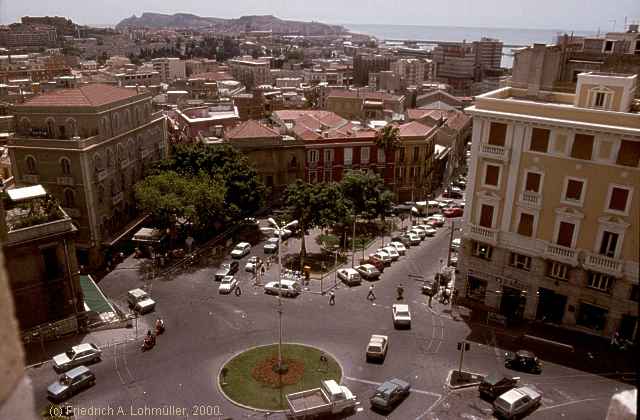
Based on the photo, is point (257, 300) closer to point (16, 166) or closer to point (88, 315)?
point (88, 315)

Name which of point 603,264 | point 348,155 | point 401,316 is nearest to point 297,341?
point 401,316

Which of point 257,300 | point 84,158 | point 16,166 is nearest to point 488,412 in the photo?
point 257,300

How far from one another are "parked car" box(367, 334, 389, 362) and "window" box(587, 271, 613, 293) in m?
14.6

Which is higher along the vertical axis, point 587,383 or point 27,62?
point 27,62

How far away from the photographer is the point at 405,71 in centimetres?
Answer: 19300

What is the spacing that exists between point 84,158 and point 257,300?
2067 centimetres

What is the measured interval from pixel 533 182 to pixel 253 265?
81.7 feet

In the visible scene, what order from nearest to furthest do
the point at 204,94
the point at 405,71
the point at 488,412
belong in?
the point at 488,412, the point at 204,94, the point at 405,71

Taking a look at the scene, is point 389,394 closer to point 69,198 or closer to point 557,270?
point 557,270

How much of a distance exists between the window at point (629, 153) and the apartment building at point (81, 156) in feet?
139

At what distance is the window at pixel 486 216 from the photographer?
3873 cm

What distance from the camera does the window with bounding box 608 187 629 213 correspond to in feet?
109

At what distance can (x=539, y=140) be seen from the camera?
35750 mm

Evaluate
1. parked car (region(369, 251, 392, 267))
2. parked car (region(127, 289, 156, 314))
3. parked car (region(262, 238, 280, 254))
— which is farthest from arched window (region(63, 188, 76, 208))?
parked car (region(369, 251, 392, 267))
